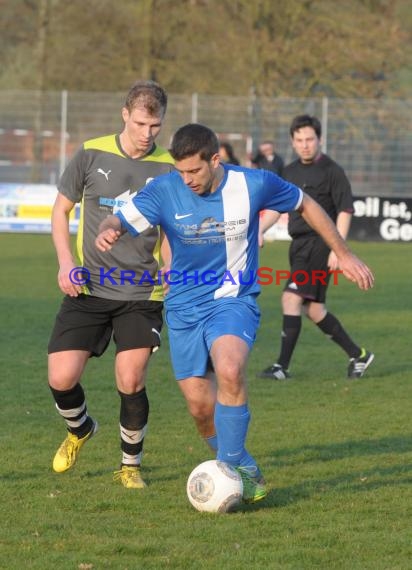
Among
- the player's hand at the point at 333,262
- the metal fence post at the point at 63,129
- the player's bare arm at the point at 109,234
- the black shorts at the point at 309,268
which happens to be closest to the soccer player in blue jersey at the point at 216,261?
the player's bare arm at the point at 109,234

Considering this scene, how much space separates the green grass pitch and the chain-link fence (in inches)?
614

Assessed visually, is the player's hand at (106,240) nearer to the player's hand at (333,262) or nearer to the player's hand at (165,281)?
the player's hand at (165,281)

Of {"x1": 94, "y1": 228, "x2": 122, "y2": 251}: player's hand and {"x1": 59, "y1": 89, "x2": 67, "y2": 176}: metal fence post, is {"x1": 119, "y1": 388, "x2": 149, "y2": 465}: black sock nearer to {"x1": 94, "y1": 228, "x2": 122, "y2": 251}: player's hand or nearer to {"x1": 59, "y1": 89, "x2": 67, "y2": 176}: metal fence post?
{"x1": 94, "y1": 228, "x2": 122, "y2": 251}: player's hand

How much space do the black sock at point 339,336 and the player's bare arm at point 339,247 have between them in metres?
4.35

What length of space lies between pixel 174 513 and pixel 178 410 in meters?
3.01

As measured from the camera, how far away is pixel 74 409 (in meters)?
6.48

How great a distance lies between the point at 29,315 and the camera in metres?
13.8

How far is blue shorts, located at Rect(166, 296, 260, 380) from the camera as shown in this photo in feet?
18.7

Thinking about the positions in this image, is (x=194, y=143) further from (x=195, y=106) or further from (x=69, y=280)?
(x=195, y=106)

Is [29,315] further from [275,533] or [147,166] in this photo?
[275,533]

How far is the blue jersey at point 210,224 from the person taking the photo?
18.7 feet

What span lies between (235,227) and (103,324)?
1.06 meters

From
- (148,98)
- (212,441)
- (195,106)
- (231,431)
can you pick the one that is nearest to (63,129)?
(195,106)

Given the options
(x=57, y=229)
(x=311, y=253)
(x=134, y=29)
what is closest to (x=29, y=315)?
(x=311, y=253)
